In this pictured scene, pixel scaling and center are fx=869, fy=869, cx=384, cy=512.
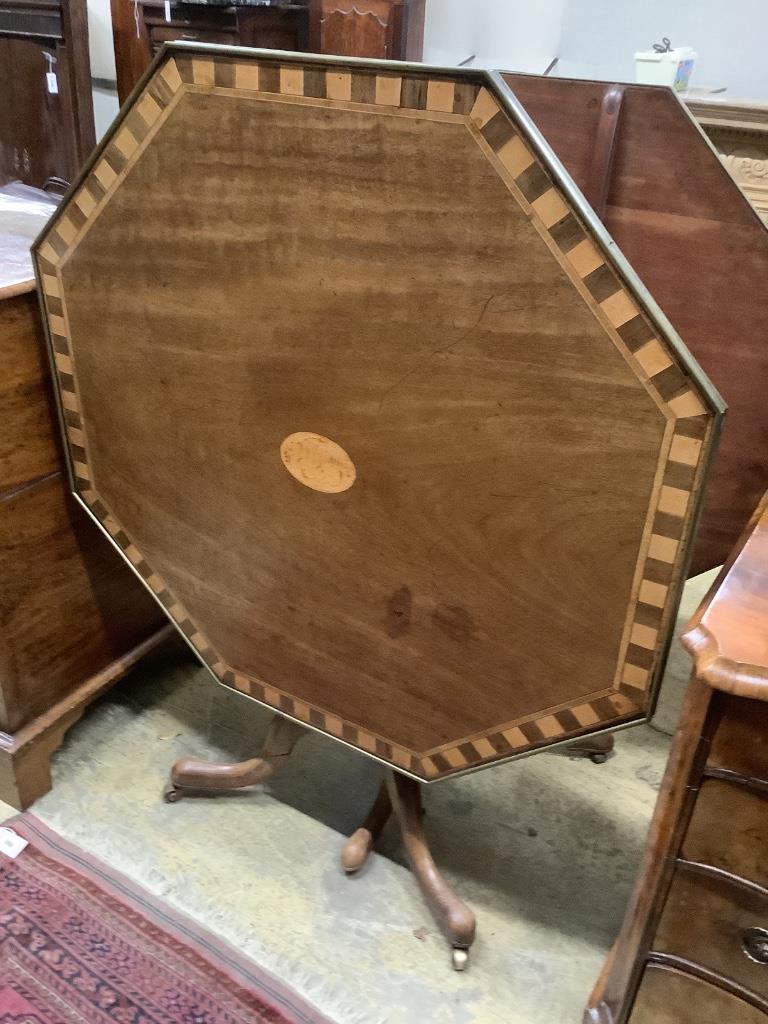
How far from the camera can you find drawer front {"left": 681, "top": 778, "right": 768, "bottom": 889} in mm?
880

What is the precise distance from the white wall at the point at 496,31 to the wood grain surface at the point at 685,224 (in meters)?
1.47

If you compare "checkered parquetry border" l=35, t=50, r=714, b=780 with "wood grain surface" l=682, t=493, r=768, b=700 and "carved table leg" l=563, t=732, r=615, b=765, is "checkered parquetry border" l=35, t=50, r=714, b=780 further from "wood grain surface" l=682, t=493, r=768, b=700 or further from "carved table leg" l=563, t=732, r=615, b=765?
"carved table leg" l=563, t=732, r=615, b=765

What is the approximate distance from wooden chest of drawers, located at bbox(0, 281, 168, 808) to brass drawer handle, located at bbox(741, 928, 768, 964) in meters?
1.11

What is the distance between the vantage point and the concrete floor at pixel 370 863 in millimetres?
1262

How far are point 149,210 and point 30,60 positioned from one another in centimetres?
164

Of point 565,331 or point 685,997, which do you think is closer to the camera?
point 565,331

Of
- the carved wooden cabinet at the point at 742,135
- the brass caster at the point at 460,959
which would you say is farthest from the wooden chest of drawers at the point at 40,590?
the carved wooden cabinet at the point at 742,135

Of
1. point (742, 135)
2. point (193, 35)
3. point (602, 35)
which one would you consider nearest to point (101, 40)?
point (193, 35)

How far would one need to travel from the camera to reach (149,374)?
113 centimetres

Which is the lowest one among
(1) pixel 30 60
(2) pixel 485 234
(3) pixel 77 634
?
(3) pixel 77 634

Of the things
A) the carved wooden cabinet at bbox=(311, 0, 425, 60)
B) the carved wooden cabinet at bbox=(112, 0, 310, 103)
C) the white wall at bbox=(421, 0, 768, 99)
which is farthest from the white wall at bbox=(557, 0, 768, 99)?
the carved wooden cabinet at bbox=(112, 0, 310, 103)

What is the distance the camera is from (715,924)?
97 centimetres

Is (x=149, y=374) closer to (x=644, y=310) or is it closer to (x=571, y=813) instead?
(x=644, y=310)

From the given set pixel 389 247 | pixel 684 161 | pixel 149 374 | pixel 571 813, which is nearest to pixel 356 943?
pixel 571 813
